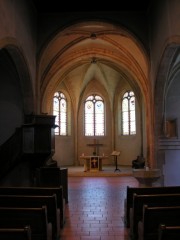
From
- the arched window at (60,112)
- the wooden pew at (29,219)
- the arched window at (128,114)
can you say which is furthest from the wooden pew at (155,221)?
the arched window at (60,112)

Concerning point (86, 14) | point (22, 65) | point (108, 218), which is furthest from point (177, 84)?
point (108, 218)

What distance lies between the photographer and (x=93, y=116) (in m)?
21.7

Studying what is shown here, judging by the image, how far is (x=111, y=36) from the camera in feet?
46.4

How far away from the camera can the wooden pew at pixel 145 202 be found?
173 inches

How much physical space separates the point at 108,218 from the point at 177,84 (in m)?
8.44

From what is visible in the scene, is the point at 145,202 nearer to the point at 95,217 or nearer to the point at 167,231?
the point at 167,231

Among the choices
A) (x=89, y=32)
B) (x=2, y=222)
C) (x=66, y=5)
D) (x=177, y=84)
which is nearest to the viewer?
(x=2, y=222)

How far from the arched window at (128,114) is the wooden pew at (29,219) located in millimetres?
16700

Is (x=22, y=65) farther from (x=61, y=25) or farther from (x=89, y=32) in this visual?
(x=89, y=32)

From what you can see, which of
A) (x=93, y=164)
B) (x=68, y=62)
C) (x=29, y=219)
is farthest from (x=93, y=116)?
(x=29, y=219)

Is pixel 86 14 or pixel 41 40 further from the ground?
pixel 86 14

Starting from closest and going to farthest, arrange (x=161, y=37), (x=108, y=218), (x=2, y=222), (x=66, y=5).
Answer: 1. (x=2, y=222)
2. (x=108, y=218)
3. (x=161, y=37)
4. (x=66, y=5)

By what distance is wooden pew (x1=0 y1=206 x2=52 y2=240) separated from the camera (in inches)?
139

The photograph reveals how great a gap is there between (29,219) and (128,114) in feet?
56.6
